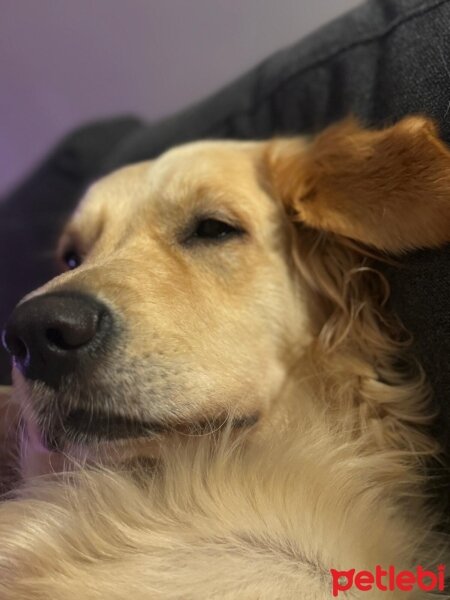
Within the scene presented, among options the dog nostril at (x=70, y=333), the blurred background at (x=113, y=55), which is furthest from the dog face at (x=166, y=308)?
the blurred background at (x=113, y=55)

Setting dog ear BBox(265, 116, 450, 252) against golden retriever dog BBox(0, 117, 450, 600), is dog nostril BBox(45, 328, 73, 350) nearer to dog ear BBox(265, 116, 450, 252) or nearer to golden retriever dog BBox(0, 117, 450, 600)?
golden retriever dog BBox(0, 117, 450, 600)

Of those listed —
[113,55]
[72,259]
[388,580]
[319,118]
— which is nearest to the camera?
[388,580]

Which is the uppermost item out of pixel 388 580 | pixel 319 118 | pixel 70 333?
pixel 70 333

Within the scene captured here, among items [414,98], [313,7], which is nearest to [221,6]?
[313,7]

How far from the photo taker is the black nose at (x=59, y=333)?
2.33 ft

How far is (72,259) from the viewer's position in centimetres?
113

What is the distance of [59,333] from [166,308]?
0.47 ft

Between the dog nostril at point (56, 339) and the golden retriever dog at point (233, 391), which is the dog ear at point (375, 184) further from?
the dog nostril at point (56, 339)

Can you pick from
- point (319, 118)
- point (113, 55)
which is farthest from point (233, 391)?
point (113, 55)

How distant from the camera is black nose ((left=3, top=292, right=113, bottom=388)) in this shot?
27.9 inches

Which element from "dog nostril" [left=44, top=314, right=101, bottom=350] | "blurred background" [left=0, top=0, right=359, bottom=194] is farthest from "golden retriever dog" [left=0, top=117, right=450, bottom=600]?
→ "blurred background" [left=0, top=0, right=359, bottom=194]

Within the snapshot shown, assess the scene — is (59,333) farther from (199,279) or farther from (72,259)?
(72,259)

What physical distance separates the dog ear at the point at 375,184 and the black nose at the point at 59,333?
351 millimetres

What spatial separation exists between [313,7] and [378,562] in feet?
5.20
